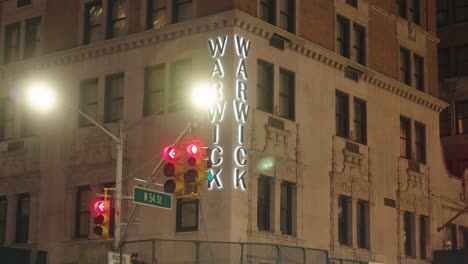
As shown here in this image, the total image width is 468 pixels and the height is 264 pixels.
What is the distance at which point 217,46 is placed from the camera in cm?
3772

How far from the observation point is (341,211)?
4256 cm

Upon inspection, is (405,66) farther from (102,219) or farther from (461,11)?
(102,219)

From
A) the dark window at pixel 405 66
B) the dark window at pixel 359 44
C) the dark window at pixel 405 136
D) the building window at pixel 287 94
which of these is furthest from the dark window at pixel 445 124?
the building window at pixel 287 94

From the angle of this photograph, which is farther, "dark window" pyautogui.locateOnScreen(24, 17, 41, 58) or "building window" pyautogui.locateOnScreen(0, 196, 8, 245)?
"dark window" pyautogui.locateOnScreen(24, 17, 41, 58)

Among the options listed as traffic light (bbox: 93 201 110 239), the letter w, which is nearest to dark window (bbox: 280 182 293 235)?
the letter w

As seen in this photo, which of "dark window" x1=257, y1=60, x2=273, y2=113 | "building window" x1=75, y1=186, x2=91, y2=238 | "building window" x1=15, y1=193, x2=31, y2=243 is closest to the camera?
"dark window" x1=257, y1=60, x2=273, y2=113

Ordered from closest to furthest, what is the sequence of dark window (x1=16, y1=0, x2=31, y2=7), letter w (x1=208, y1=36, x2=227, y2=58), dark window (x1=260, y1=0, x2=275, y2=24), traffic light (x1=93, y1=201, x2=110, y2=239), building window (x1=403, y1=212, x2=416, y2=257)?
traffic light (x1=93, y1=201, x2=110, y2=239) < letter w (x1=208, y1=36, x2=227, y2=58) < dark window (x1=260, y1=0, x2=275, y2=24) < dark window (x1=16, y1=0, x2=31, y2=7) < building window (x1=403, y1=212, x2=416, y2=257)

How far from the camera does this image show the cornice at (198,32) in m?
37.9

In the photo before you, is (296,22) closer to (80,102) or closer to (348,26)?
(348,26)

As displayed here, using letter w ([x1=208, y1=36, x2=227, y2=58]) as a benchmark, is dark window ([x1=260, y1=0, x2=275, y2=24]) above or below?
above

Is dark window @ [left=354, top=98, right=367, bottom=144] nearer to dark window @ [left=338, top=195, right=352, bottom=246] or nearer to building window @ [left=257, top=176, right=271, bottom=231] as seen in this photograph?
dark window @ [left=338, top=195, right=352, bottom=246]

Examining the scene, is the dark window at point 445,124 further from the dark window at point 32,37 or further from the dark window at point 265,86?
the dark window at point 32,37

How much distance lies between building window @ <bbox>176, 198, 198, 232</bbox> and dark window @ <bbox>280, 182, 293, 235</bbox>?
3839 millimetres

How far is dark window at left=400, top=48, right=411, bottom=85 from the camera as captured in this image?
48559 mm
